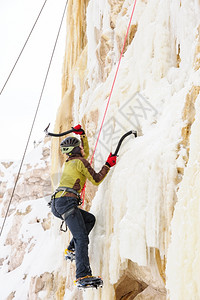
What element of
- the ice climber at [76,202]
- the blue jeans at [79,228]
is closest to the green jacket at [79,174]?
the ice climber at [76,202]

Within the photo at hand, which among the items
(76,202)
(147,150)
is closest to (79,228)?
(76,202)

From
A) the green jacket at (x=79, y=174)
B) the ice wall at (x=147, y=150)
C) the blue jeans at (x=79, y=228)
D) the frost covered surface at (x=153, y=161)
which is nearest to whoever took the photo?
the frost covered surface at (x=153, y=161)

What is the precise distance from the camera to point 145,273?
2852 mm

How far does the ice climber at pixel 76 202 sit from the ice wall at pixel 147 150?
160mm

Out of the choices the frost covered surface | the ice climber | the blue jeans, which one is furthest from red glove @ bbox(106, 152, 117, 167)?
the blue jeans

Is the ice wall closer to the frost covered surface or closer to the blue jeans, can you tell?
the frost covered surface

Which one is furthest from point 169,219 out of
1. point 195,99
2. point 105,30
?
point 105,30

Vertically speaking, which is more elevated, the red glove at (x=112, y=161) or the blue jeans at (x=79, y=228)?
the red glove at (x=112, y=161)

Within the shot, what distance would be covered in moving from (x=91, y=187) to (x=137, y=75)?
2254mm

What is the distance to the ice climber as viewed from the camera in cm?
304

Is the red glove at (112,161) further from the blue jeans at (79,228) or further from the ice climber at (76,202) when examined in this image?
the blue jeans at (79,228)

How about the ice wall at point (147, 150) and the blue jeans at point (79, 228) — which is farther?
the blue jeans at point (79, 228)

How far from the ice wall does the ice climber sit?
0.52 feet

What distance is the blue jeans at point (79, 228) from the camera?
2941 mm
